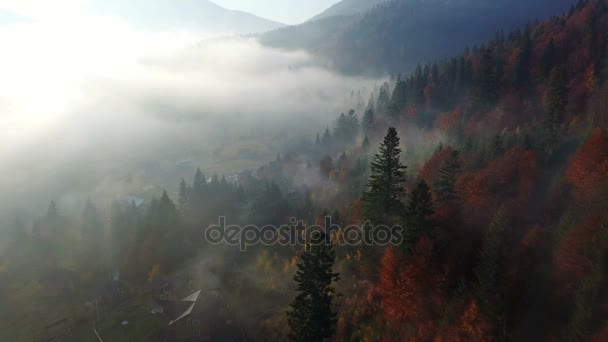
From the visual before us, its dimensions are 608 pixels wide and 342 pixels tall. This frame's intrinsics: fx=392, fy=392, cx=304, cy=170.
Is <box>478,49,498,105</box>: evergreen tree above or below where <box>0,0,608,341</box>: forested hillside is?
above

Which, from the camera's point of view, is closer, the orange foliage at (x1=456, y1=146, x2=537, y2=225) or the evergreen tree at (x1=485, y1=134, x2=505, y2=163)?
the orange foliage at (x1=456, y1=146, x2=537, y2=225)

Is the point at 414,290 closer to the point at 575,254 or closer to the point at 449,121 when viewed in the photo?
the point at 575,254

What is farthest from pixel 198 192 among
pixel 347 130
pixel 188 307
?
pixel 347 130

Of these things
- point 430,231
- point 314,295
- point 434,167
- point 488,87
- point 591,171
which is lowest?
point 434,167

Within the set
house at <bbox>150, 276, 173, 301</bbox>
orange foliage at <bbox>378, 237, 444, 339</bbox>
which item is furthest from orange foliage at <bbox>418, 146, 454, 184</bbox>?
house at <bbox>150, 276, 173, 301</bbox>

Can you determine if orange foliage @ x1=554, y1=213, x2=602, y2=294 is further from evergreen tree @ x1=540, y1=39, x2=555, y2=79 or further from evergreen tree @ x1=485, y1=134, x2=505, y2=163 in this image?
Result: evergreen tree @ x1=540, y1=39, x2=555, y2=79

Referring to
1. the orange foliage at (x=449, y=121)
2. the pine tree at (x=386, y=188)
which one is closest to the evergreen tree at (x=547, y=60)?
the orange foliage at (x=449, y=121)
